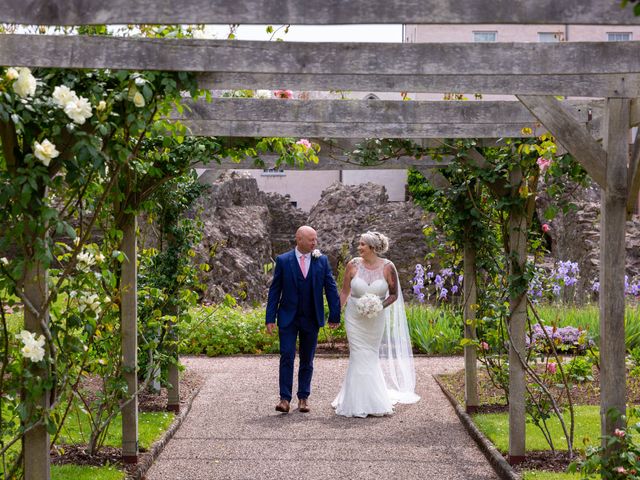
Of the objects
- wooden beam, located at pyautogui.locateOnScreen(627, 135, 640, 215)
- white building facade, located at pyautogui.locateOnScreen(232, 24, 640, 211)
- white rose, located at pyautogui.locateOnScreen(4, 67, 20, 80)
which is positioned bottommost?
wooden beam, located at pyautogui.locateOnScreen(627, 135, 640, 215)

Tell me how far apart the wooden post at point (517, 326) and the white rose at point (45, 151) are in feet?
12.6

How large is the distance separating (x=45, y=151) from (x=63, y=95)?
27 centimetres

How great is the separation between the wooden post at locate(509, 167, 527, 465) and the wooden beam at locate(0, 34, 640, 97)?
2738mm

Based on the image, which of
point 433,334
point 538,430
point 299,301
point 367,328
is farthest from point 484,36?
point 538,430

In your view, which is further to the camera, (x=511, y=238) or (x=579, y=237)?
(x=579, y=237)

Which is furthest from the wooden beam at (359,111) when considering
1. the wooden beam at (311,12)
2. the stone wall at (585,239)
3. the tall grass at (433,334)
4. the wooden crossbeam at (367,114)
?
the stone wall at (585,239)

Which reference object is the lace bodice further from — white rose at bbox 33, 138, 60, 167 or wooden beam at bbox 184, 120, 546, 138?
white rose at bbox 33, 138, 60, 167

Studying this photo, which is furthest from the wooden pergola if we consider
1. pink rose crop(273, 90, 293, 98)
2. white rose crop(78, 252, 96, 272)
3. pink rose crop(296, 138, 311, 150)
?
pink rose crop(296, 138, 311, 150)

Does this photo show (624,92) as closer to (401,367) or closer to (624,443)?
(624,443)

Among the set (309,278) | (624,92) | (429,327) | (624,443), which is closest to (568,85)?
(624,92)

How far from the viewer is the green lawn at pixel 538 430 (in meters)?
7.49

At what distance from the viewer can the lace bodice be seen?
379 inches

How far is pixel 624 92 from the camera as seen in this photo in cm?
479

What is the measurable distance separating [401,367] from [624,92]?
608cm
